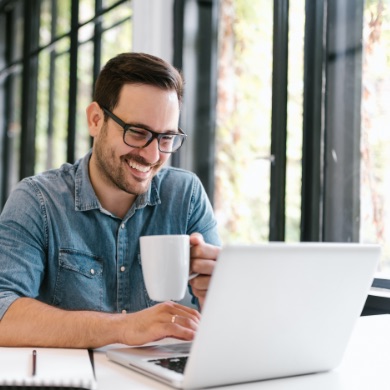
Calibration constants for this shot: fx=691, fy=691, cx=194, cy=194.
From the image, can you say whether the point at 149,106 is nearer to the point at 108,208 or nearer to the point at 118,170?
the point at 118,170

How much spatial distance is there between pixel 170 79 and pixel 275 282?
915mm

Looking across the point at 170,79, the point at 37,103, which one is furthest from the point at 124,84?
the point at 37,103

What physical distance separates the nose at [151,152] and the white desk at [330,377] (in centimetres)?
61

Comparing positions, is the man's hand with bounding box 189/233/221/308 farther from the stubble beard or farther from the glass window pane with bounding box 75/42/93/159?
the glass window pane with bounding box 75/42/93/159

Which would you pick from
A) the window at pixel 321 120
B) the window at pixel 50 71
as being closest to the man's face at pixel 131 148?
the window at pixel 321 120

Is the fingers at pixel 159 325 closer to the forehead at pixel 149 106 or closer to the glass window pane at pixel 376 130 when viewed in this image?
the forehead at pixel 149 106

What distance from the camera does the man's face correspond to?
70.1 inches

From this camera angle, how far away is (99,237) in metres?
1.81

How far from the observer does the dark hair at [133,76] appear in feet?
5.93

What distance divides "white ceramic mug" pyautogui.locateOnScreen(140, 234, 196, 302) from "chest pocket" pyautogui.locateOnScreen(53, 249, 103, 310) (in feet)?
1.76

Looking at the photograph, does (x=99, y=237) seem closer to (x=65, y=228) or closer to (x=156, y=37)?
(x=65, y=228)

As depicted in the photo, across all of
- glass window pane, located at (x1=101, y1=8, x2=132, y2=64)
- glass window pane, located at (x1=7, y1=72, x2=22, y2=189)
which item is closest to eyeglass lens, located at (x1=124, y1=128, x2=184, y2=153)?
glass window pane, located at (x1=101, y1=8, x2=132, y2=64)

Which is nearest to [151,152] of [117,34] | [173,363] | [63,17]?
[173,363]

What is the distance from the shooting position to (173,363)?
3.88 feet
